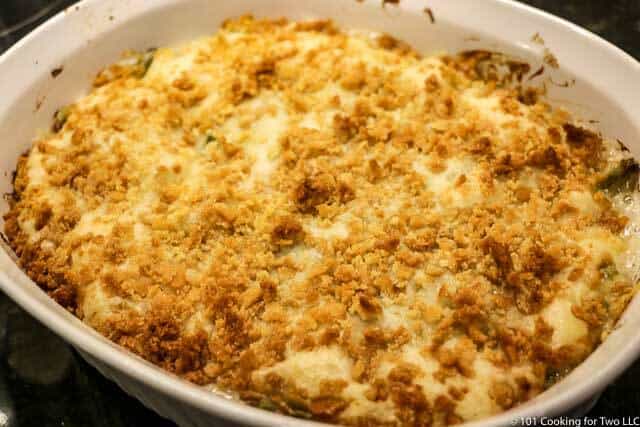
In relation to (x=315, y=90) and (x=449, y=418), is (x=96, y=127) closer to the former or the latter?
(x=315, y=90)

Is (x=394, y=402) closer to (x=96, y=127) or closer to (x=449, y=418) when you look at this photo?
(x=449, y=418)

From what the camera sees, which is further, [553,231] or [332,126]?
[332,126]

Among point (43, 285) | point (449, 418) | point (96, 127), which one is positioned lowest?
point (449, 418)

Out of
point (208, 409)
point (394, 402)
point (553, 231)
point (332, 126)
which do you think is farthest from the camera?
point (332, 126)

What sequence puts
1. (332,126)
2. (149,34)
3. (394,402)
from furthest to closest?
(149,34), (332,126), (394,402)

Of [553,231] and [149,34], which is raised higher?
[149,34]

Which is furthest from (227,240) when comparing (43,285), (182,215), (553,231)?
(553,231)
